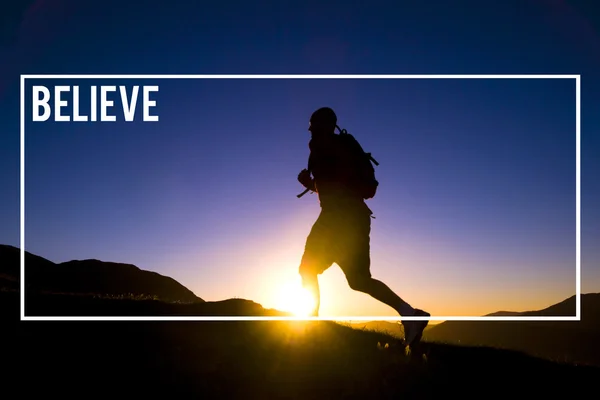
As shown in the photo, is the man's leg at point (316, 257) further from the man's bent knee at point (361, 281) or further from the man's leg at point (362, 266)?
the man's bent knee at point (361, 281)

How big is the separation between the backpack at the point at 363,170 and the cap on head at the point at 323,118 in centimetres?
22

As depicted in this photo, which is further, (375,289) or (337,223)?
(375,289)

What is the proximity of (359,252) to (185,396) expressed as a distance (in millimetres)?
3162

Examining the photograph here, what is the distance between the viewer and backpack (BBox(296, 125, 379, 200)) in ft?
28.1

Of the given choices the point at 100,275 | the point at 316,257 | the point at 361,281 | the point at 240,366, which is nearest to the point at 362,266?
the point at 361,281

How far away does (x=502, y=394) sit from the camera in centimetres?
729

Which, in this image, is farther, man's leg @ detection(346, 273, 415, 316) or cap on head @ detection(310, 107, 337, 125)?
cap on head @ detection(310, 107, 337, 125)

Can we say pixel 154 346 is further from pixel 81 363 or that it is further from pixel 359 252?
pixel 359 252

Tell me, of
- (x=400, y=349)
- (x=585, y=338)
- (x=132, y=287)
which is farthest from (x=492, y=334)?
(x=400, y=349)


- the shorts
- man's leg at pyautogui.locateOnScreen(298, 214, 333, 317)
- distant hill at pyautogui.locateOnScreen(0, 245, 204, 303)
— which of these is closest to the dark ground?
man's leg at pyautogui.locateOnScreen(298, 214, 333, 317)

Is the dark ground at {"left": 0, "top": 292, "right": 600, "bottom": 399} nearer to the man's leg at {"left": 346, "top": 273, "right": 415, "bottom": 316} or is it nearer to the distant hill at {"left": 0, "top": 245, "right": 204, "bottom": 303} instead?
the man's leg at {"left": 346, "top": 273, "right": 415, "bottom": 316}

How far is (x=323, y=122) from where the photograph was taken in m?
8.77

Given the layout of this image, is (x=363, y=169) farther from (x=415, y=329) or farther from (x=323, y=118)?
(x=415, y=329)

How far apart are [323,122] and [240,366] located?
3385 millimetres
